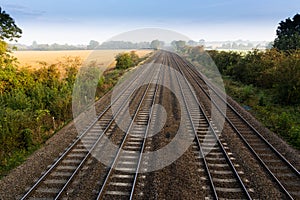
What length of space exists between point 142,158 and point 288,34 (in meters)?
39.7

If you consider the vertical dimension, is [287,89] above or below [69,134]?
above

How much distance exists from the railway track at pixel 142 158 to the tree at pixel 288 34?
25.8 meters

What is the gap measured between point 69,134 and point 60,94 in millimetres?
5304

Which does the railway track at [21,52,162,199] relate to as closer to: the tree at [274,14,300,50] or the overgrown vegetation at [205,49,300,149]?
the overgrown vegetation at [205,49,300,149]

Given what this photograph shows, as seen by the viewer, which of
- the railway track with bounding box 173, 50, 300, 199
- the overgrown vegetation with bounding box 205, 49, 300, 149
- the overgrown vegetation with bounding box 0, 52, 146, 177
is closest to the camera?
the railway track with bounding box 173, 50, 300, 199

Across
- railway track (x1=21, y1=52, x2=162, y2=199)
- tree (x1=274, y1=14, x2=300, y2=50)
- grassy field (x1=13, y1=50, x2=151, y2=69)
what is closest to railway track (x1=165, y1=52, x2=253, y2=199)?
railway track (x1=21, y1=52, x2=162, y2=199)

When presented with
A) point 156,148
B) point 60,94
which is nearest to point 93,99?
point 60,94

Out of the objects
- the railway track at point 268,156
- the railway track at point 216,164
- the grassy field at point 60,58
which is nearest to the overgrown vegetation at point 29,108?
the railway track at point 216,164

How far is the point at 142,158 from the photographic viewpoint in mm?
9602

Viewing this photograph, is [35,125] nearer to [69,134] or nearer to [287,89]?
[69,134]

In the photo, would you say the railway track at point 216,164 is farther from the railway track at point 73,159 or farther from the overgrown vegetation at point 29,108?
the overgrown vegetation at point 29,108

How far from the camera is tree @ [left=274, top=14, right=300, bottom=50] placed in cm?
3488

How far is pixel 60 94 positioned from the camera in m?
16.5

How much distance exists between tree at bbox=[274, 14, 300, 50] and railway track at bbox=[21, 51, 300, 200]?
1018 inches
